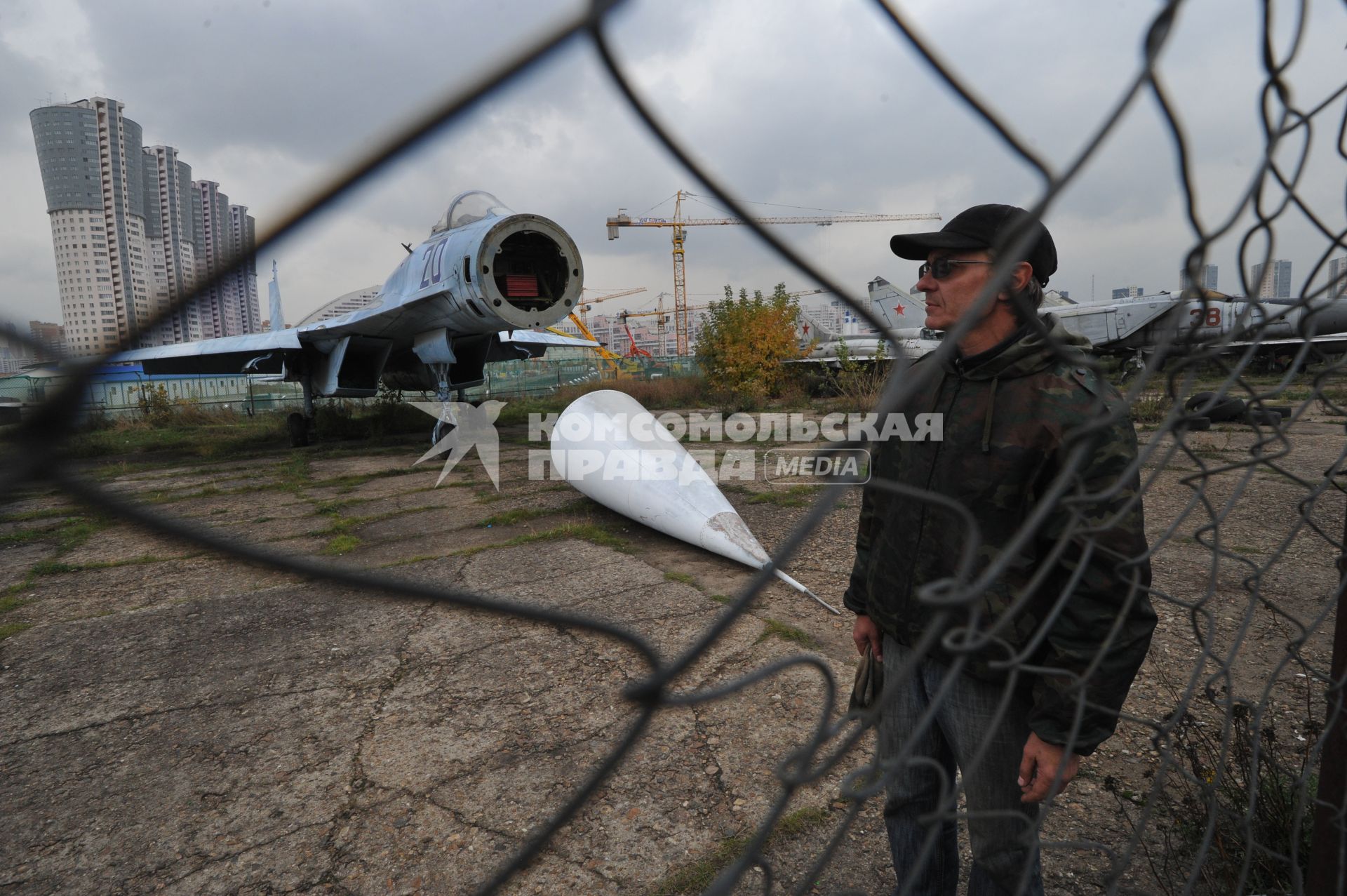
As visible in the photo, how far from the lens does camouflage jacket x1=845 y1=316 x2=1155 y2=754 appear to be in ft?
4.33

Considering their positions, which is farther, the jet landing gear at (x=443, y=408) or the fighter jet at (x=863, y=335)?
the fighter jet at (x=863, y=335)

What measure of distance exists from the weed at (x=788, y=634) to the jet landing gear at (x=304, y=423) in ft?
33.3

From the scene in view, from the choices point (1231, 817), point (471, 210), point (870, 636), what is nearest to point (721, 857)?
point (870, 636)

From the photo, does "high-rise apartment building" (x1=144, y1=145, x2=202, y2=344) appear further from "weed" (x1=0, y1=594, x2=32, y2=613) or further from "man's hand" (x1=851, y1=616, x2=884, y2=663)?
"weed" (x1=0, y1=594, x2=32, y2=613)

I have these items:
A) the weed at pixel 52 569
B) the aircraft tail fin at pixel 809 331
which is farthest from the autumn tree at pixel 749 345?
the weed at pixel 52 569

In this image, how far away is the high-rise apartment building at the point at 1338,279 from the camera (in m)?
1.11

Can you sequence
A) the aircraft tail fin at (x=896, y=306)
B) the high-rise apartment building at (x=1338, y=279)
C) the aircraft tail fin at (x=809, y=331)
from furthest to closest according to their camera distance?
the aircraft tail fin at (x=896, y=306), the aircraft tail fin at (x=809, y=331), the high-rise apartment building at (x=1338, y=279)

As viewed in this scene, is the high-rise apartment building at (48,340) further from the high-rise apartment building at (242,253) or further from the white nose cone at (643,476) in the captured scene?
the white nose cone at (643,476)

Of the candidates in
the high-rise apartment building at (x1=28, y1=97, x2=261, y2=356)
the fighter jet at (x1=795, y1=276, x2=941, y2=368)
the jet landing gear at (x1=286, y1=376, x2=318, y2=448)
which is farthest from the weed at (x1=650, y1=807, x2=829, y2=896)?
the fighter jet at (x1=795, y1=276, x2=941, y2=368)

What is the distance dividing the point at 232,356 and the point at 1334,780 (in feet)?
45.2

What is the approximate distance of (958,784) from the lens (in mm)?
1470

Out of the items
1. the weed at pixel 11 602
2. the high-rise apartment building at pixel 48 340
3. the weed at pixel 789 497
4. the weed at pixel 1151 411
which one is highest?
the high-rise apartment building at pixel 48 340

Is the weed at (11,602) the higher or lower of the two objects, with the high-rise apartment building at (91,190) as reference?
lower

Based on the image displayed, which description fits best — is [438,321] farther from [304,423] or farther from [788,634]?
[788,634]
